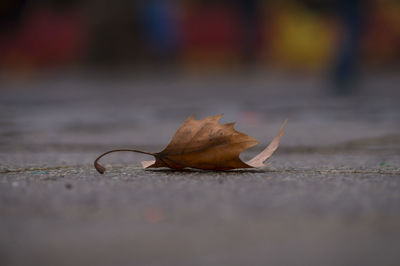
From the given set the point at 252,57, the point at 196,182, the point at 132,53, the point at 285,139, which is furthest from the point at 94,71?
the point at 196,182

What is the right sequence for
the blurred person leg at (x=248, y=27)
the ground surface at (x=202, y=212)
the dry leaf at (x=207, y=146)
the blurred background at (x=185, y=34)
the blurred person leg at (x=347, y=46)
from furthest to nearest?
the blurred person leg at (x=248, y=27)
the blurred background at (x=185, y=34)
the blurred person leg at (x=347, y=46)
the dry leaf at (x=207, y=146)
the ground surface at (x=202, y=212)

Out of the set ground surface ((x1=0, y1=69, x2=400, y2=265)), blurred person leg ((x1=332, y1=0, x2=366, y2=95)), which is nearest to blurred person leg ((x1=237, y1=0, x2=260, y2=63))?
blurred person leg ((x1=332, y1=0, x2=366, y2=95))

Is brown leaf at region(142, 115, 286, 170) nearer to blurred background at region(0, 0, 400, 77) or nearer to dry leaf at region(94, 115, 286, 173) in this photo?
dry leaf at region(94, 115, 286, 173)

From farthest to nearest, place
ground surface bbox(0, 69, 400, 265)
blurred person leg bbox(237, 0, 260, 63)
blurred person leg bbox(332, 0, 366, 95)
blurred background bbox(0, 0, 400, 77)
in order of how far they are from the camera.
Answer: blurred person leg bbox(237, 0, 260, 63) < blurred background bbox(0, 0, 400, 77) < blurred person leg bbox(332, 0, 366, 95) < ground surface bbox(0, 69, 400, 265)

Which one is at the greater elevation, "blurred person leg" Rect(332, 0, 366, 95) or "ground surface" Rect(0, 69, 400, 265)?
"blurred person leg" Rect(332, 0, 366, 95)

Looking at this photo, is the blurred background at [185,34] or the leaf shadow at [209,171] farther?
the blurred background at [185,34]

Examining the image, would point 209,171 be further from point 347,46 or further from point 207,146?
point 347,46

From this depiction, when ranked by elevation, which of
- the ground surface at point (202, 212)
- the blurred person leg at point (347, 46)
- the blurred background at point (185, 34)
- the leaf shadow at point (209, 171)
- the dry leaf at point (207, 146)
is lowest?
the ground surface at point (202, 212)

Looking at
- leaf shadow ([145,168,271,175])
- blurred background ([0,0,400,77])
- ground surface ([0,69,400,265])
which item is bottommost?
ground surface ([0,69,400,265])

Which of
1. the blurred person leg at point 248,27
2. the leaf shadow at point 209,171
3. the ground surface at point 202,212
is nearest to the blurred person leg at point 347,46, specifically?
the ground surface at point 202,212

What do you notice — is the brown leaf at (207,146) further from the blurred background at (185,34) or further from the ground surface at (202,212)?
the blurred background at (185,34)
